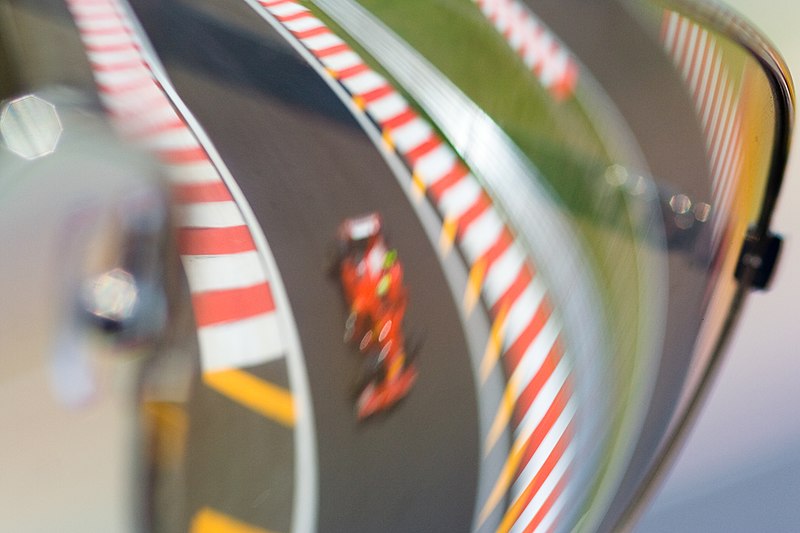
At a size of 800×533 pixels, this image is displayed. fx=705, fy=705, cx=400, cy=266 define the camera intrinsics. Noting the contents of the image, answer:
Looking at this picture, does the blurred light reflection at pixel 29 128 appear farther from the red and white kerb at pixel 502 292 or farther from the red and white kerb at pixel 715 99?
the red and white kerb at pixel 715 99

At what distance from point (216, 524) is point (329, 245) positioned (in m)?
0.20

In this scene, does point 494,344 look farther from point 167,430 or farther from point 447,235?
point 167,430

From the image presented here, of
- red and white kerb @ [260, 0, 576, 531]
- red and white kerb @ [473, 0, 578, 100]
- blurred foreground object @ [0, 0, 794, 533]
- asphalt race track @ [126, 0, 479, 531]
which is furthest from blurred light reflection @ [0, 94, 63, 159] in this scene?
red and white kerb @ [473, 0, 578, 100]

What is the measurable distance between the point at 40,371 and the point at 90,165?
108 mm

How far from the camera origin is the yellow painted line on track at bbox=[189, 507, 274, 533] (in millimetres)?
355

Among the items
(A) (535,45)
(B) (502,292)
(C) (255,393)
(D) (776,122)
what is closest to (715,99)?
(D) (776,122)

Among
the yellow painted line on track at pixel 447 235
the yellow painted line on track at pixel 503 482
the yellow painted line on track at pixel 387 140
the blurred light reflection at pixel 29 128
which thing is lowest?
the yellow painted line on track at pixel 503 482

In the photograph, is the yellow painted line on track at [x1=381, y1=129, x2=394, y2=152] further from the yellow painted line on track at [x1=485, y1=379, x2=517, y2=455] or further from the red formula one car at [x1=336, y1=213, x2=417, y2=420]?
the yellow painted line on track at [x1=485, y1=379, x2=517, y2=455]

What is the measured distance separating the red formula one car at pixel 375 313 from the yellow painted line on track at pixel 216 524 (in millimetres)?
111

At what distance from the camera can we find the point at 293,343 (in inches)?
17.6

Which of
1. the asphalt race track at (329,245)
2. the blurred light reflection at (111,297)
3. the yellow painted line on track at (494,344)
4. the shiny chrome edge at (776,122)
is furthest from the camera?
the shiny chrome edge at (776,122)

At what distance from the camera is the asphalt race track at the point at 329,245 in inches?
18.0

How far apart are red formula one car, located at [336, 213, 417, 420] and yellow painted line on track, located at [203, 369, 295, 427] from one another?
55 mm

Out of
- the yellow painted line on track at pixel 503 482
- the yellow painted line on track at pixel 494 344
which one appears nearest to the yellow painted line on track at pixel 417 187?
the yellow painted line on track at pixel 494 344
